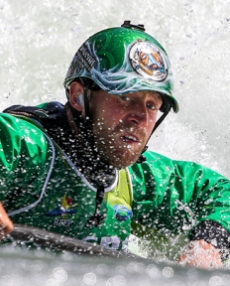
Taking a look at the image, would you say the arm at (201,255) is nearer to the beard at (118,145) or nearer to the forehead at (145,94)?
the beard at (118,145)

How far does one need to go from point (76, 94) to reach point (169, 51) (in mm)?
3024

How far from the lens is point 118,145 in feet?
9.84

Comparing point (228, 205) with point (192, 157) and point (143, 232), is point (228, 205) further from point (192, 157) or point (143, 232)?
point (192, 157)

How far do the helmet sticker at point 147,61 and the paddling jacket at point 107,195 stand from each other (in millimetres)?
347

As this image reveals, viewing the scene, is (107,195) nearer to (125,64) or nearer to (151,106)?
(151,106)

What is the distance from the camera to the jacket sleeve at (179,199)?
10.7 ft

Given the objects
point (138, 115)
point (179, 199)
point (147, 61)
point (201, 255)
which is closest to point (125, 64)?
point (147, 61)

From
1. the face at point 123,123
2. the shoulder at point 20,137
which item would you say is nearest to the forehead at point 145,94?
the face at point 123,123

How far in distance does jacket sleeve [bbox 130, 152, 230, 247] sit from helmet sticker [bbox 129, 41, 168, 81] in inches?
17.5

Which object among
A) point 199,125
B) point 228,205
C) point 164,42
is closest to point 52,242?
point 228,205

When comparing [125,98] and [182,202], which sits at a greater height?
[125,98]

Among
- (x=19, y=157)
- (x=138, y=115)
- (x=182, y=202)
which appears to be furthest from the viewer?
(x=182, y=202)

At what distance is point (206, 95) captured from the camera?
228 inches

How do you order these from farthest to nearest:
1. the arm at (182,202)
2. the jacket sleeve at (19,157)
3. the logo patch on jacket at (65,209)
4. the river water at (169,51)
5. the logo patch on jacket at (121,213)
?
the river water at (169,51) < the arm at (182,202) < the logo patch on jacket at (121,213) < the logo patch on jacket at (65,209) < the jacket sleeve at (19,157)
